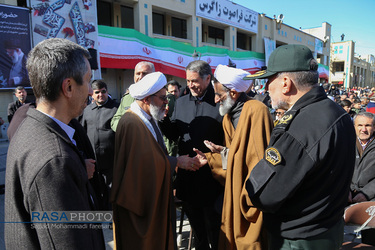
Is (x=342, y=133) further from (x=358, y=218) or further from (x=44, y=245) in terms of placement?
(x=44, y=245)

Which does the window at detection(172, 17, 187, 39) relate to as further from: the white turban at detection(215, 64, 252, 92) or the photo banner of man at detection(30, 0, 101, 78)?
the white turban at detection(215, 64, 252, 92)

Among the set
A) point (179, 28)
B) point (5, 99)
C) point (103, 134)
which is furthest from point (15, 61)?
point (179, 28)

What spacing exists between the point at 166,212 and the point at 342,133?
1.41 meters

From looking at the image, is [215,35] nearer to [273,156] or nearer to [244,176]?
[244,176]

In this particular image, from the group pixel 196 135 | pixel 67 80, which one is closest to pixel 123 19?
pixel 196 135

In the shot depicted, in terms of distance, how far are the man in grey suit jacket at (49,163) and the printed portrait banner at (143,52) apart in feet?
33.2

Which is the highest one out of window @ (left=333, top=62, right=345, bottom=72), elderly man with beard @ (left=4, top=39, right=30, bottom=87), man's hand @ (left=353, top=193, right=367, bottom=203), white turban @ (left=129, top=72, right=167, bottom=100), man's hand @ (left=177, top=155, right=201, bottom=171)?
window @ (left=333, top=62, right=345, bottom=72)

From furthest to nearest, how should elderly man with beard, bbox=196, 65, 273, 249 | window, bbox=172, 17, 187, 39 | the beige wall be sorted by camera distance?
window, bbox=172, 17, 187, 39, the beige wall, elderly man with beard, bbox=196, 65, 273, 249

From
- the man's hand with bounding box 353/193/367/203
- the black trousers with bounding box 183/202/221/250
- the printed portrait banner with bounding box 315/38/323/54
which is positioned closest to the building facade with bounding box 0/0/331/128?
the printed portrait banner with bounding box 315/38/323/54

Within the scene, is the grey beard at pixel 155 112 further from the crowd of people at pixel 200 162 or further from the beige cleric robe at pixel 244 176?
the beige cleric robe at pixel 244 176

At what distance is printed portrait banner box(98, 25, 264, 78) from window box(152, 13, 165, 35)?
374 centimetres

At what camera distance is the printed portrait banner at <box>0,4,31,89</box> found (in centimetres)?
830

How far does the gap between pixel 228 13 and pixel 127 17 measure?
310 inches

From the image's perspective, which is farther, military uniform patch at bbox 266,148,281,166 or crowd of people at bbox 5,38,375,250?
military uniform patch at bbox 266,148,281,166
